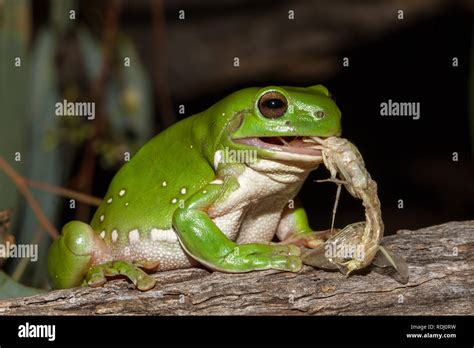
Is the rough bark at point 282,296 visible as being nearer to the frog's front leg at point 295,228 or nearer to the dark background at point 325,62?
the frog's front leg at point 295,228

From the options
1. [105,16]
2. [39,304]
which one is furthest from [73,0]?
[39,304]

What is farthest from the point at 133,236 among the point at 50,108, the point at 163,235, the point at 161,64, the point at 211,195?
the point at 161,64

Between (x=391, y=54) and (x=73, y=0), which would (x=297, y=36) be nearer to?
(x=391, y=54)

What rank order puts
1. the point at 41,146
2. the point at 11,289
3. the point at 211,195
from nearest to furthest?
the point at 211,195 < the point at 11,289 < the point at 41,146

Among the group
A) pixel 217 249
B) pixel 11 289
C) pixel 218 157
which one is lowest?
pixel 11 289

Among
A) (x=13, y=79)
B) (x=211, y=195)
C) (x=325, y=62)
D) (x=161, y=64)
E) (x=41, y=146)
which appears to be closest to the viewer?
(x=211, y=195)

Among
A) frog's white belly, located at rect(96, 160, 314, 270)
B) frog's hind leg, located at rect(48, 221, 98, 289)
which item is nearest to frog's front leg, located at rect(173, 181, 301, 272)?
frog's white belly, located at rect(96, 160, 314, 270)

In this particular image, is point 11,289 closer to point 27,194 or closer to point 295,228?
point 27,194

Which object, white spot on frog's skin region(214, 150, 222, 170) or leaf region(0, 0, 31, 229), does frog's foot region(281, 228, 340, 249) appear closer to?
white spot on frog's skin region(214, 150, 222, 170)
